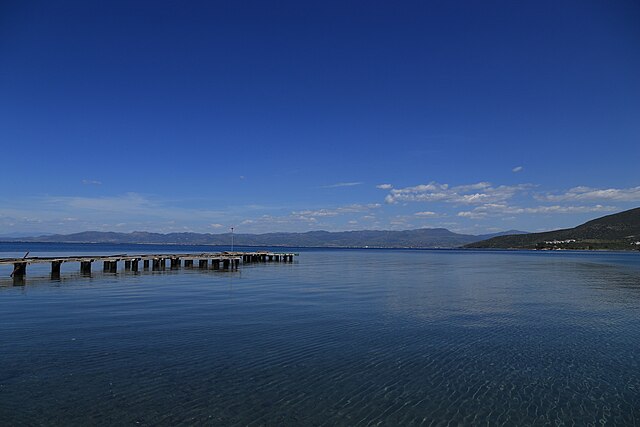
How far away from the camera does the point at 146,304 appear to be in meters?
24.1

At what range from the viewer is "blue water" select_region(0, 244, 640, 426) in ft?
31.1

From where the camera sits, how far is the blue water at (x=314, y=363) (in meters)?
9.49

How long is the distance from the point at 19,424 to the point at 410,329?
13.3 m

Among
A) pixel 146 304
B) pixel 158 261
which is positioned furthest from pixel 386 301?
pixel 158 261

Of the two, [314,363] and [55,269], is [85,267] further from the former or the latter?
[314,363]

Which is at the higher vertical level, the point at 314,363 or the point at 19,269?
the point at 19,269

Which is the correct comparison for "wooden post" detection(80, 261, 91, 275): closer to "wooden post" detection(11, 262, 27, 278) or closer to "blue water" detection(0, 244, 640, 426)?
"wooden post" detection(11, 262, 27, 278)

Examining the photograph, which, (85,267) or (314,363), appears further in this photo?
(85,267)

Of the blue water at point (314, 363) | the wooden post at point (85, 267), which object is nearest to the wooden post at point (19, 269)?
the wooden post at point (85, 267)

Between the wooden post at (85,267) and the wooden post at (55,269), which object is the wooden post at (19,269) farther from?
the wooden post at (85,267)

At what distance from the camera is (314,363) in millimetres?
12992

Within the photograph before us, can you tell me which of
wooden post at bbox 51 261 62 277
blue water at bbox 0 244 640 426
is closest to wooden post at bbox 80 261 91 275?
wooden post at bbox 51 261 62 277

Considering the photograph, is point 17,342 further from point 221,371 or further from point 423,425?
point 423,425

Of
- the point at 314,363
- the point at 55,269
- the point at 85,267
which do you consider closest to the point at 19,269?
the point at 55,269
